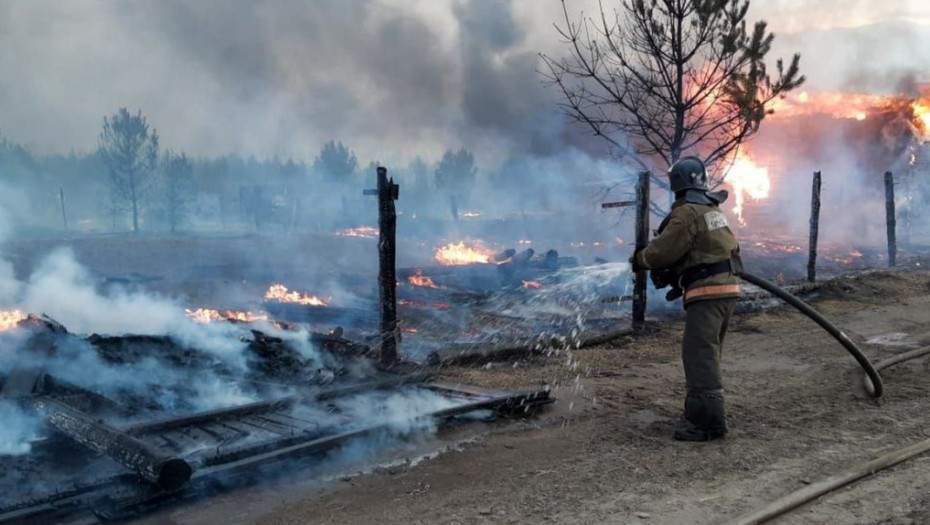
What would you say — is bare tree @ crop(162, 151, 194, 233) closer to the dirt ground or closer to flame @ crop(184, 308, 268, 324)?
flame @ crop(184, 308, 268, 324)

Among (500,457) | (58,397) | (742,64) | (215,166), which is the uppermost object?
(215,166)

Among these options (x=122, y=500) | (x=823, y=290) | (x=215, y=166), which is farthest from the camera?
(x=215, y=166)

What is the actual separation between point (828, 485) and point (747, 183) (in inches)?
1364

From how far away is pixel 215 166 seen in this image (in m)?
60.3

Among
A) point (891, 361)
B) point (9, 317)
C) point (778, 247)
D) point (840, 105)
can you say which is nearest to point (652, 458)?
point (891, 361)

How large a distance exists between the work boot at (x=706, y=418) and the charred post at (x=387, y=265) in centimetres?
365

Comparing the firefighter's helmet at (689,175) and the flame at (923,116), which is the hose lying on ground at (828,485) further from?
the flame at (923,116)

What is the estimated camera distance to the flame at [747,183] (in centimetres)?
3366

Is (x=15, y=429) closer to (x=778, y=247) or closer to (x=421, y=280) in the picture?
(x=421, y=280)

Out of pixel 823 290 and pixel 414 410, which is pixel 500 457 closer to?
pixel 414 410

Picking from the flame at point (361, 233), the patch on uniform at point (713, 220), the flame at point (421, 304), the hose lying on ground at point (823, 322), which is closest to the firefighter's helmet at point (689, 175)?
the patch on uniform at point (713, 220)

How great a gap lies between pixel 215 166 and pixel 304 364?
2275 inches

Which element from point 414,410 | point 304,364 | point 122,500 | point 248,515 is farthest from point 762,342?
point 122,500

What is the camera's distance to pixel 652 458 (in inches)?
177
